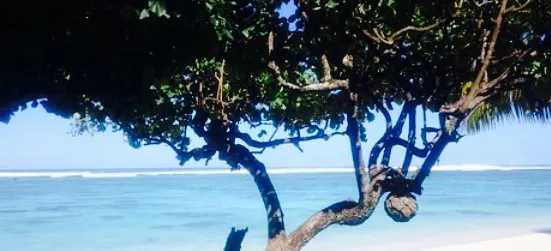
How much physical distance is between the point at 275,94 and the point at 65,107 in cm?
398

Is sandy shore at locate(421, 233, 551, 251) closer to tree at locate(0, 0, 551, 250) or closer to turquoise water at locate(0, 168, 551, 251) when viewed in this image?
turquoise water at locate(0, 168, 551, 251)

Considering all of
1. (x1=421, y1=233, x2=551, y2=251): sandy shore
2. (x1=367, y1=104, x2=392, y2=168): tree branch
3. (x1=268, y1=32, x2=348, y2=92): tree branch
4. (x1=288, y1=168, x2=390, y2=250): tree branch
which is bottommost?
(x1=421, y1=233, x2=551, y2=251): sandy shore

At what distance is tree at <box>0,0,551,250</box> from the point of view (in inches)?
174

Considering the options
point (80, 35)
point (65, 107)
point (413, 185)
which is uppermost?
point (80, 35)

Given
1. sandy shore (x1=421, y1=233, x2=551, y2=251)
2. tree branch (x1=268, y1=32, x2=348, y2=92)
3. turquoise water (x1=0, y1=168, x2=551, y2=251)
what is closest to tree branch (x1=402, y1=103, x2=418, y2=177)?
tree branch (x1=268, y1=32, x2=348, y2=92)

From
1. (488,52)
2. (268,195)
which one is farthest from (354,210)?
(488,52)

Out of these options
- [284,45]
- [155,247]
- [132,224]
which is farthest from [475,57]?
[132,224]

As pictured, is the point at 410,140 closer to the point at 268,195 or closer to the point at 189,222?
the point at 268,195

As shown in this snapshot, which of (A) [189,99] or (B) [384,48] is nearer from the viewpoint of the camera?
(B) [384,48]

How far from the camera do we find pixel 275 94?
7.98 m

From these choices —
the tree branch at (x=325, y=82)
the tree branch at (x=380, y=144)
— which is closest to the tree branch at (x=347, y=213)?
the tree branch at (x=380, y=144)

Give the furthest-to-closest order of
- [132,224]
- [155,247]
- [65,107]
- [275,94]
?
[132,224] → [155,247] → [275,94] → [65,107]

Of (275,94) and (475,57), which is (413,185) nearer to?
(475,57)

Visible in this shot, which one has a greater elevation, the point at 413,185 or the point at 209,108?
the point at 209,108
